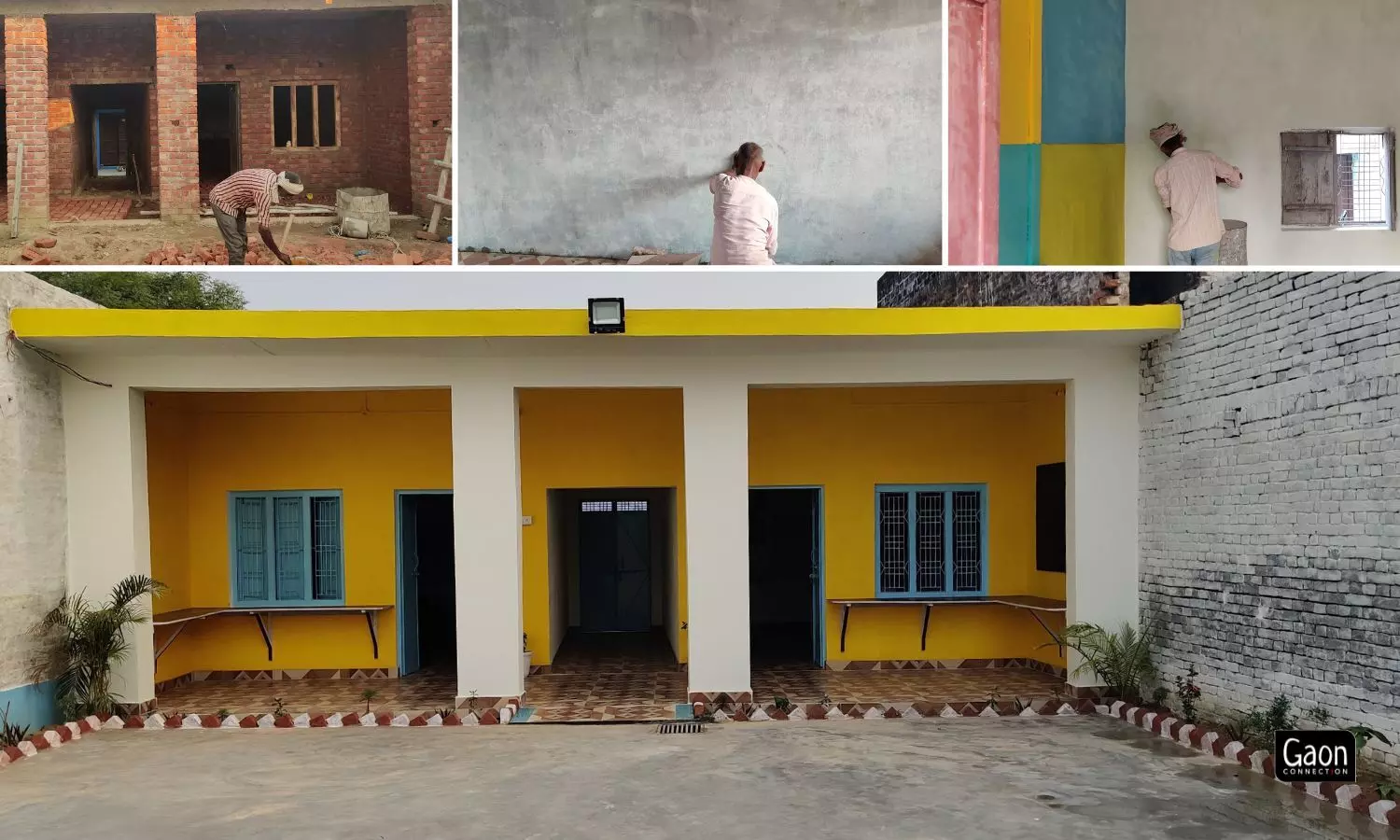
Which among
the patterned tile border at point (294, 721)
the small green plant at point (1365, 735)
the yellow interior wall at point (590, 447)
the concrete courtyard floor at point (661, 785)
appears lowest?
the patterned tile border at point (294, 721)

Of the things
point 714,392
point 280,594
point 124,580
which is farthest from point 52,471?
point 714,392

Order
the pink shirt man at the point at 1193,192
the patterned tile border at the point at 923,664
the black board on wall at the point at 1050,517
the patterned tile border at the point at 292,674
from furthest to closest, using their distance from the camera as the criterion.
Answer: the patterned tile border at the point at 923,664 → the patterned tile border at the point at 292,674 → the black board on wall at the point at 1050,517 → the pink shirt man at the point at 1193,192

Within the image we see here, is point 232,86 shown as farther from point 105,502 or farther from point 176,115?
point 105,502

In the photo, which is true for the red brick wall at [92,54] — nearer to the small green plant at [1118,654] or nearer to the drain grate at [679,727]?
the drain grate at [679,727]

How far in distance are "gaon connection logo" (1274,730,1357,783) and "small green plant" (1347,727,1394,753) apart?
3 centimetres

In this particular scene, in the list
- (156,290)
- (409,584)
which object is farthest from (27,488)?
(156,290)

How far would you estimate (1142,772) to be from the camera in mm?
6484

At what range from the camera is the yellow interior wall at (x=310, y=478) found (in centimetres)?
1029

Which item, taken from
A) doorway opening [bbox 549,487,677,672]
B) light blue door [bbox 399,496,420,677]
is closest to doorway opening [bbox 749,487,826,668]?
doorway opening [bbox 549,487,677,672]

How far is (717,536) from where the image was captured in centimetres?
855

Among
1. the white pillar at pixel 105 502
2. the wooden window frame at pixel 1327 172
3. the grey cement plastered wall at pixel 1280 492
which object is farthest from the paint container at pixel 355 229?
the white pillar at pixel 105 502

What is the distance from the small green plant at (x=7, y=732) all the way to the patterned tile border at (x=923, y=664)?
664cm

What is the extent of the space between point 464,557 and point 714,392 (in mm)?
2383

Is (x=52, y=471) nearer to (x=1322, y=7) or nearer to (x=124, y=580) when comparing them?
(x=124, y=580)
